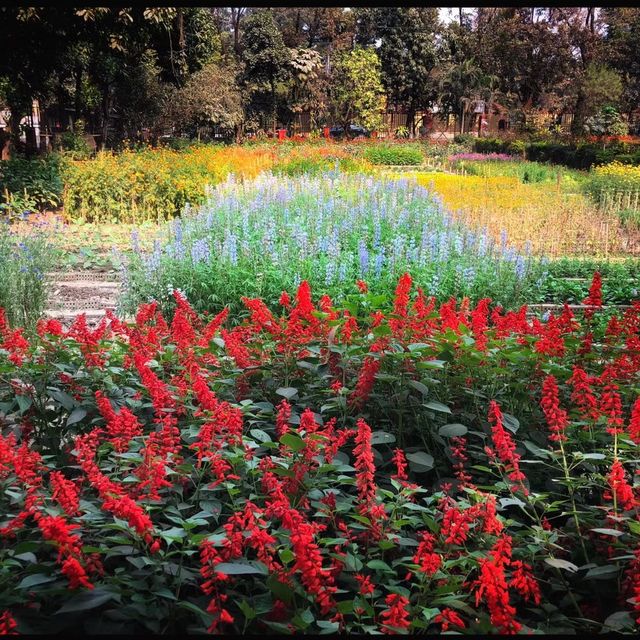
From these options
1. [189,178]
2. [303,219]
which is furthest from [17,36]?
[303,219]

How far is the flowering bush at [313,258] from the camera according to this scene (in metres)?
4.87

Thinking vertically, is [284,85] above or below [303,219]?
above

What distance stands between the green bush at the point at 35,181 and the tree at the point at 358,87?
21145 millimetres

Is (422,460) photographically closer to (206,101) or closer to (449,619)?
(449,619)

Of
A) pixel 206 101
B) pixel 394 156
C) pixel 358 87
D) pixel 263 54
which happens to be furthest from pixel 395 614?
pixel 358 87

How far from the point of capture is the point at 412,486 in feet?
4.78

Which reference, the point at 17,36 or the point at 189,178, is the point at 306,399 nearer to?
the point at 189,178

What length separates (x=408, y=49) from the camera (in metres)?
32.7

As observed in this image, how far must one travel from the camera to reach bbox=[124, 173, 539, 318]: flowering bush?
16.0ft

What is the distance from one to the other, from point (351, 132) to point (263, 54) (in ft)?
25.7

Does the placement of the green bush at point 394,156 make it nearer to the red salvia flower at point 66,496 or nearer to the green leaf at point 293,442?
the green leaf at point 293,442

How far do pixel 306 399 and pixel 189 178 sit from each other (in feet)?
30.1

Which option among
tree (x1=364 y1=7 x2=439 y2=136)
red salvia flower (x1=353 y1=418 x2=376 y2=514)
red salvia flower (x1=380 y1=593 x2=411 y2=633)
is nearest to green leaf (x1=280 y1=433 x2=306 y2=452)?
red salvia flower (x1=353 y1=418 x2=376 y2=514)

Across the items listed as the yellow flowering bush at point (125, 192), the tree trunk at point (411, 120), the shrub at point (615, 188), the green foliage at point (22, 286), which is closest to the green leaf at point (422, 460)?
the green foliage at point (22, 286)
